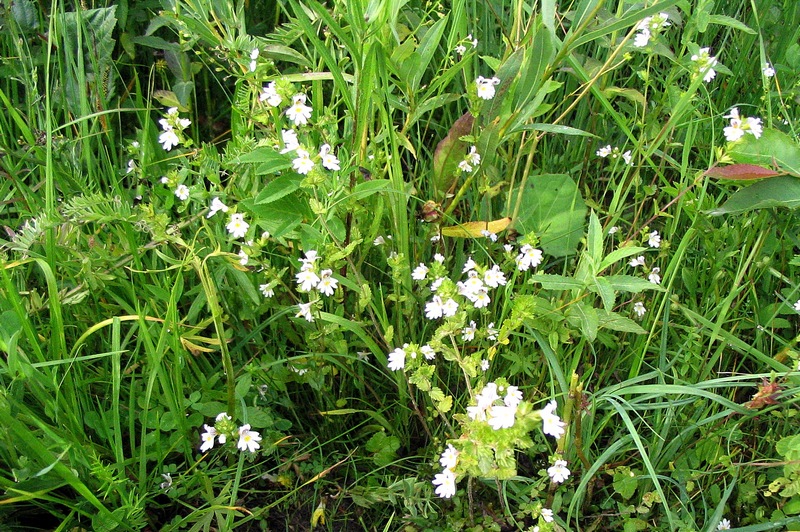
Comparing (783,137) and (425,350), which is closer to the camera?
(425,350)

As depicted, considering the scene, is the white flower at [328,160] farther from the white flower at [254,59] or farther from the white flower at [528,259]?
the white flower at [528,259]

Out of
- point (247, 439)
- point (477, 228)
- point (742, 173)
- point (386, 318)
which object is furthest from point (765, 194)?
point (247, 439)

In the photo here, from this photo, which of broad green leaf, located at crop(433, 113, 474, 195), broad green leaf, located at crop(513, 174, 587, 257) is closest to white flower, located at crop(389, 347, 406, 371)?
broad green leaf, located at crop(433, 113, 474, 195)

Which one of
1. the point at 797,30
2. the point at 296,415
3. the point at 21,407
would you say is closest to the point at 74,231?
the point at 21,407

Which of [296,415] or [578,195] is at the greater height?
[578,195]

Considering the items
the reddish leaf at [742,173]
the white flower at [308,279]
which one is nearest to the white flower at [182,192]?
the white flower at [308,279]

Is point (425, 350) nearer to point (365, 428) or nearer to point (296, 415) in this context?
point (365, 428)

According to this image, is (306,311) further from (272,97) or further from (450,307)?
(272,97)
